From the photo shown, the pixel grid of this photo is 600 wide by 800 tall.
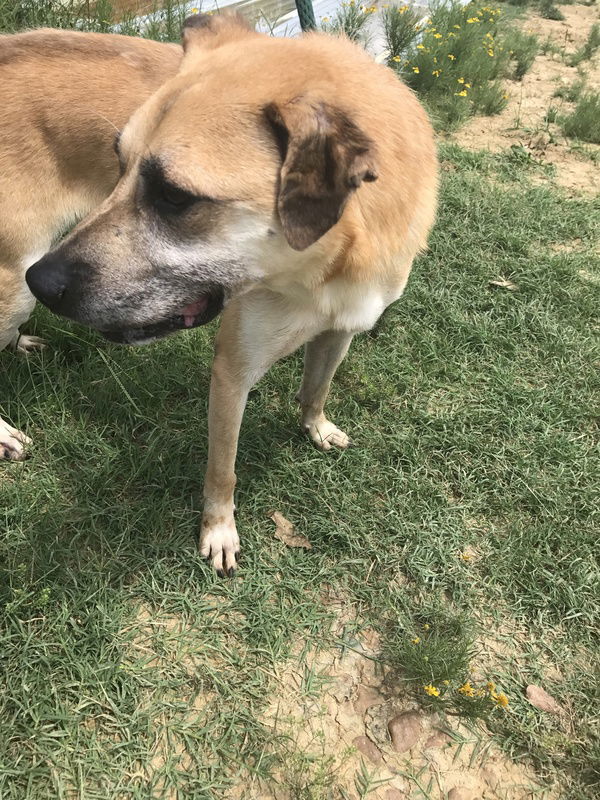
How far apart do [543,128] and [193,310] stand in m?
5.38

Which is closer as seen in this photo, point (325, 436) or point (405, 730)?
point (405, 730)

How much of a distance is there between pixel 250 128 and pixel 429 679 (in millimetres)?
1923

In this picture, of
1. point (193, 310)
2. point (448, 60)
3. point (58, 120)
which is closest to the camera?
point (193, 310)

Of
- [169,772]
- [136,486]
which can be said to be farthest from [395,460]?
[169,772]

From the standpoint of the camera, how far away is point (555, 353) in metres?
3.48

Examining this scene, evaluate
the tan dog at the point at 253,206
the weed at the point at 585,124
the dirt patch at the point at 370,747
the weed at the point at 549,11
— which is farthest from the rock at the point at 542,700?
the weed at the point at 549,11

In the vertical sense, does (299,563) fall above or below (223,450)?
below

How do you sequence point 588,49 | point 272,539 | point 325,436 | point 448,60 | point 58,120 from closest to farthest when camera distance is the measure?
point 58,120 < point 272,539 < point 325,436 < point 448,60 < point 588,49

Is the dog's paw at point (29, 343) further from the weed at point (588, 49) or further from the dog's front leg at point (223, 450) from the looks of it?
the weed at point (588, 49)

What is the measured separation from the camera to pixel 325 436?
2906mm

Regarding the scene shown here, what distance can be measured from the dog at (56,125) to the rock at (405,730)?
2190 mm

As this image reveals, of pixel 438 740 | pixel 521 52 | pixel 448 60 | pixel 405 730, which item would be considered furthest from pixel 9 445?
pixel 521 52

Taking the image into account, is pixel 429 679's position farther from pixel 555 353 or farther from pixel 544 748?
pixel 555 353

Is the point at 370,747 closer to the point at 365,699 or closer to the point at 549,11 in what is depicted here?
the point at 365,699
